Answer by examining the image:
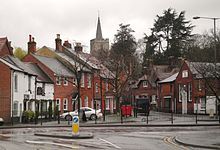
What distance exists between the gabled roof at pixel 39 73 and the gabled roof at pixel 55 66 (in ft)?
3.71

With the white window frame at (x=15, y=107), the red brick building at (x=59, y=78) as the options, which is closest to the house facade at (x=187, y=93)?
the red brick building at (x=59, y=78)

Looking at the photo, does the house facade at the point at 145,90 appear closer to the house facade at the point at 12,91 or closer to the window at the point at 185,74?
the window at the point at 185,74

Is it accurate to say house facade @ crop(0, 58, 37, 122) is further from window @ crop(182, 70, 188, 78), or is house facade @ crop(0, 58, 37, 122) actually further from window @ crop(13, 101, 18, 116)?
window @ crop(182, 70, 188, 78)

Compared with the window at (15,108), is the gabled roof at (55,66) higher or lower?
higher

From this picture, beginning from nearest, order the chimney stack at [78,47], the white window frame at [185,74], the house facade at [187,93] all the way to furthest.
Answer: the house facade at [187,93] < the white window frame at [185,74] < the chimney stack at [78,47]

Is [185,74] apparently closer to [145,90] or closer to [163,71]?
[163,71]

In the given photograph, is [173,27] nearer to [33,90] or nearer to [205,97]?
[205,97]

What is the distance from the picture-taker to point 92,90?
70.1 metres

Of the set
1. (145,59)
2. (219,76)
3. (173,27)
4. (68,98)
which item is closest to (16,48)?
(145,59)

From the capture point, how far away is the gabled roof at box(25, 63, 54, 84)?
58362 millimetres

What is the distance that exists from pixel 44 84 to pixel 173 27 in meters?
44.3

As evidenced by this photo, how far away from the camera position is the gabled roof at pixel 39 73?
5836 centimetres

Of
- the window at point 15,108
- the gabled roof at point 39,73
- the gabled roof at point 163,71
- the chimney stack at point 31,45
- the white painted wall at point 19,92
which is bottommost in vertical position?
the window at point 15,108

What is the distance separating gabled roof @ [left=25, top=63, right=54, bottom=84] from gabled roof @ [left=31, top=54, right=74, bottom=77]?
1.13 meters
